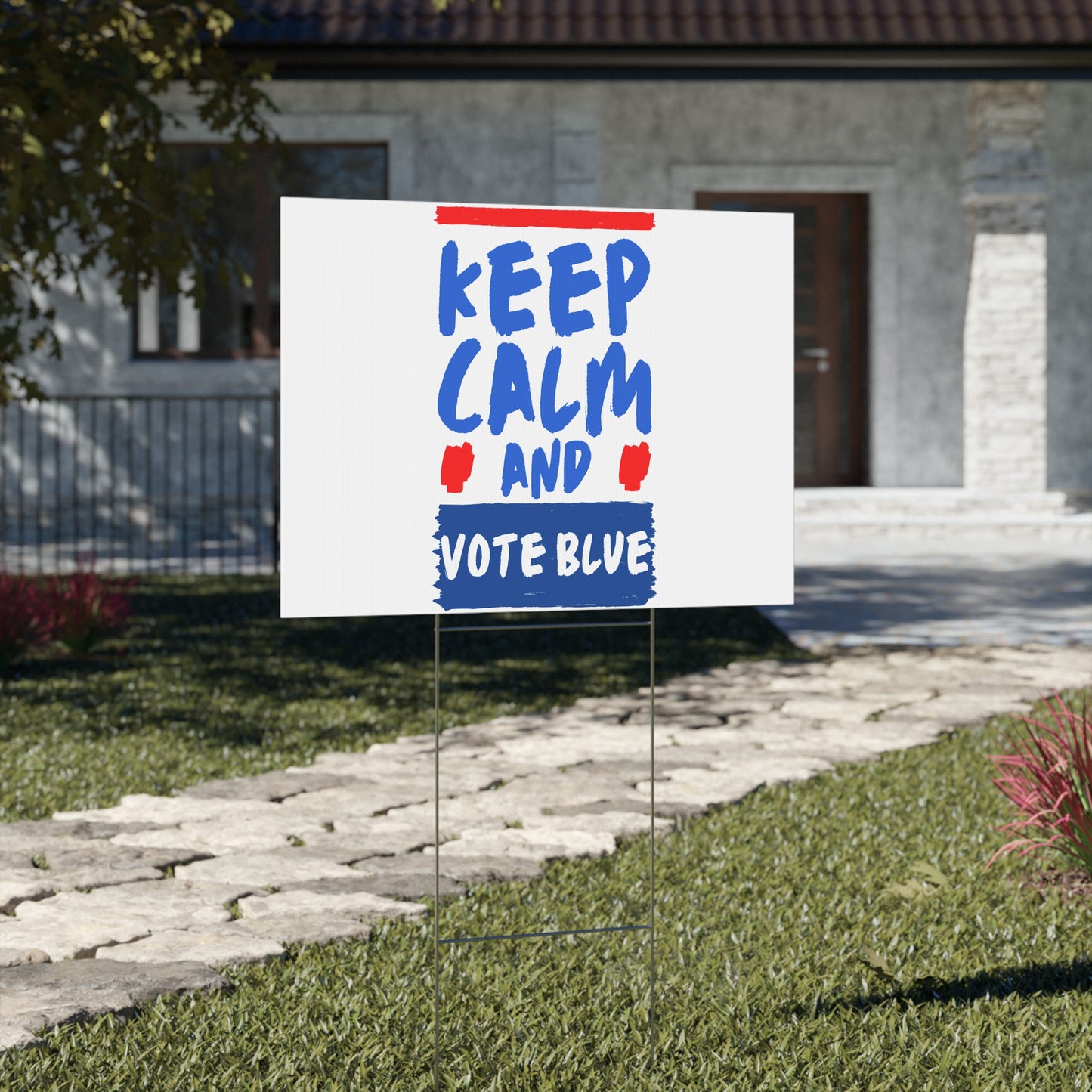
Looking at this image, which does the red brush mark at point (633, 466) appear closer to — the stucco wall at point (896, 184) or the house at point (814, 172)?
the house at point (814, 172)

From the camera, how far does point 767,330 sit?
337cm

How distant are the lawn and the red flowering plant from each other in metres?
0.13

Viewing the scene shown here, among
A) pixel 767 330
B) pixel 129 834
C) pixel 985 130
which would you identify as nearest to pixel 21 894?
pixel 129 834

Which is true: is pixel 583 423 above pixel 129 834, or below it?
above

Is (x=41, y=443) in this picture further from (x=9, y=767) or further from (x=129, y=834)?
(x=129, y=834)

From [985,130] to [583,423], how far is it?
13377mm

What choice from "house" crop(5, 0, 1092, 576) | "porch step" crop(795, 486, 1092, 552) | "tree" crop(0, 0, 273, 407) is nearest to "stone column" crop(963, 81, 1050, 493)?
"house" crop(5, 0, 1092, 576)

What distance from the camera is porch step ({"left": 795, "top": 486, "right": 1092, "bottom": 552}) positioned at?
14.7 m

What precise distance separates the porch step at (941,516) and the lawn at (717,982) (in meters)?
9.10

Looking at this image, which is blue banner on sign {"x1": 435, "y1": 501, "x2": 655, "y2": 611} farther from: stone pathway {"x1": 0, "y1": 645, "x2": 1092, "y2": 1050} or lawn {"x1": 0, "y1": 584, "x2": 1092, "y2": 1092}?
stone pathway {"x1": 0, "y1": 645, "x2": 1092, "y2": 1050}

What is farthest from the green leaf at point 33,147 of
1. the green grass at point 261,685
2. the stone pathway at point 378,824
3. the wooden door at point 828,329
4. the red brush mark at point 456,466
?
the wooden door at point 828,329

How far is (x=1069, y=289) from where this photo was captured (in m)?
16.1

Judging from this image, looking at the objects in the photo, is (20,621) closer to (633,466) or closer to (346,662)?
(346,662)

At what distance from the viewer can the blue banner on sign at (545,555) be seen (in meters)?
3.18
